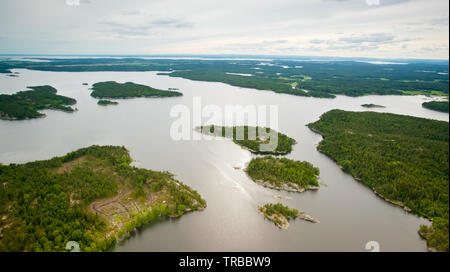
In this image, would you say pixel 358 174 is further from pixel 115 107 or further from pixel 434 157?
pixel 115 107

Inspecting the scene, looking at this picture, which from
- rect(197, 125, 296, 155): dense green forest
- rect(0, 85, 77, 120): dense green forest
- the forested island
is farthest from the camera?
rect(0, 85, 77, 120): dense green forest

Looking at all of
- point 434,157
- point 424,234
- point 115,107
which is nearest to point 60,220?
point 424,234

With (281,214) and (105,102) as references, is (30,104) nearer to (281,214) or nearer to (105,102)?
(105,102)

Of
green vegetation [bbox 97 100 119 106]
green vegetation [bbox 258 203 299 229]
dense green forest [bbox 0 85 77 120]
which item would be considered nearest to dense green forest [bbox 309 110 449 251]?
green vegetation [bbox 258 203 299 229]

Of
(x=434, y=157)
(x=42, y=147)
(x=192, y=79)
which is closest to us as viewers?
(x=434, y=157)

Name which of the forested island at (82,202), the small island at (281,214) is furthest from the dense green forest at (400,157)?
the forested island at (82,202)

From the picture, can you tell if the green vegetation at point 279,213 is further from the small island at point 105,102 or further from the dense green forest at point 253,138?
the small island at point 105,102

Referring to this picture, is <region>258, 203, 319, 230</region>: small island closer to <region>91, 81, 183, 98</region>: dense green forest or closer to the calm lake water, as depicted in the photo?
the calm lake water
